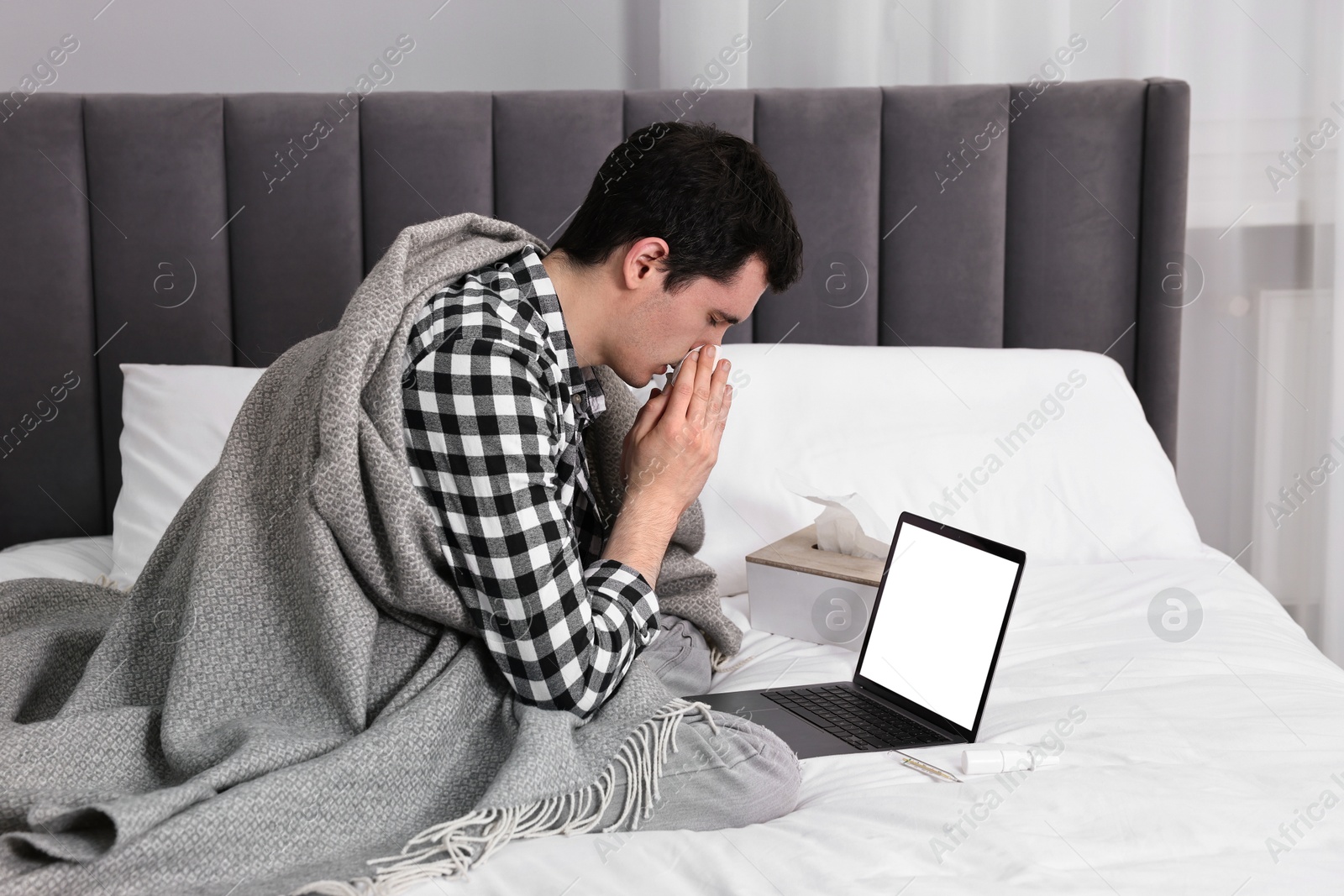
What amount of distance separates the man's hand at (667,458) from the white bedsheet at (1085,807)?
0.79 feet

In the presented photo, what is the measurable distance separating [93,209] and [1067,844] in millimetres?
1755

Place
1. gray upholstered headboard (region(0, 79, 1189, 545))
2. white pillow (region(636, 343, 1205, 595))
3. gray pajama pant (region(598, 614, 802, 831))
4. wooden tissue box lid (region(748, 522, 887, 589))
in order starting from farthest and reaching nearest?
gray upholstered headboard (region(0, 79, 1189, 545)) < white pillow (region(636, 343, 1205, 595)) < wooden tissue box lid (region(748, 522, 887, 589)) < gray pajama pant (region(598, 614, 802, 831))

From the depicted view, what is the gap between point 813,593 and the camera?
1.25 metres

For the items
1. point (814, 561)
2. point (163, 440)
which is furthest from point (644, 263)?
point (163, 440)

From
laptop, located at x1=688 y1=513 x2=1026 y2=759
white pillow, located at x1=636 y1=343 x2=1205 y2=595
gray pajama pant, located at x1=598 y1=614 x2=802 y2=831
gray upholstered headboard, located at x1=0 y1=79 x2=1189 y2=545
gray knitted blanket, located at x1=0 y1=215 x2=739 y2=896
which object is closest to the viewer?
gray knitted blanket, located at x1=0 y1=215 x2=739 y2=896

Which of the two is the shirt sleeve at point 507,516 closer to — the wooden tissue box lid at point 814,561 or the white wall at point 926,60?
the wooden tissue box lid at point 814,561


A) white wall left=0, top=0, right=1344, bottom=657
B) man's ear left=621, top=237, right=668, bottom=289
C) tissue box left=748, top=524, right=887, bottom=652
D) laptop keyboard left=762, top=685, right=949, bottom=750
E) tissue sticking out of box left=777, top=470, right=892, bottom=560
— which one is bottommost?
laptop keyboard left=762, top=685, right=949, bottom=750

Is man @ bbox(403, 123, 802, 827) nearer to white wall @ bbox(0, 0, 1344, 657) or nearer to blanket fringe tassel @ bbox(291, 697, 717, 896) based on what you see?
blanket fringe tassel @ bbox(291, 697, 717, 896)

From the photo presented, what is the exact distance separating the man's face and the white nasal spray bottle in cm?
49

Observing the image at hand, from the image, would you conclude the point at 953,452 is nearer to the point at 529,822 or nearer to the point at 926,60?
the point at 926,60

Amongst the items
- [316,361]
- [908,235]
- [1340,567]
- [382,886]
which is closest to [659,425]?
[316,361]

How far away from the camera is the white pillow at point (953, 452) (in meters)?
1.45

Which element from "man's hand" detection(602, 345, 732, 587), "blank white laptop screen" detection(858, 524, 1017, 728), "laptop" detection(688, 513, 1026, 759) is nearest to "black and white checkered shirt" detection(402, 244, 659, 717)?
"man's hand" detection(602, 345, 732, 587)

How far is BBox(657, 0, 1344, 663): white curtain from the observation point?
1.77 metres
